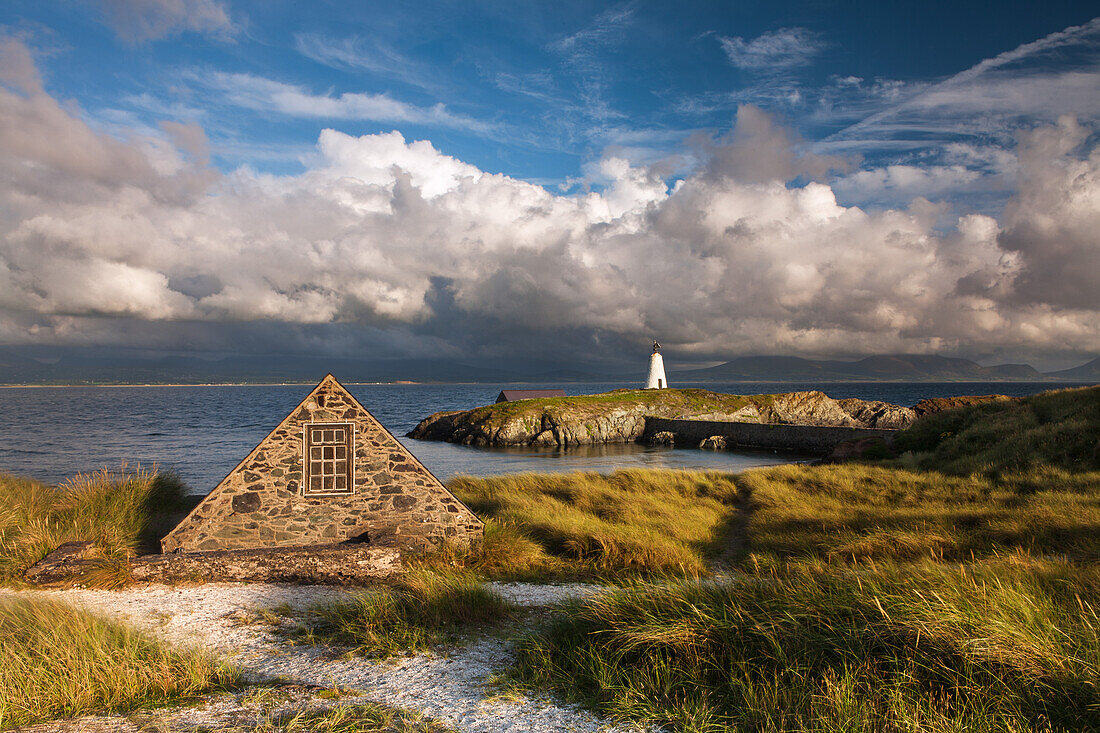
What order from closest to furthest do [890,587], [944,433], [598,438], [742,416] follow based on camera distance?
[890,587] → [944,433] → [598,438] → [742,416]

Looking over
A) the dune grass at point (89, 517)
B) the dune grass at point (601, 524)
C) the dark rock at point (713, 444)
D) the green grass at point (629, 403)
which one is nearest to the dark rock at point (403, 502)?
the dune grass at point (601, 524)

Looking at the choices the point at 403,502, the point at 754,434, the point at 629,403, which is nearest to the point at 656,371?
the point at 629,403

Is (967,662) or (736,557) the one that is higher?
(967,662)

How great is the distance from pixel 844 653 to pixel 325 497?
1095cm

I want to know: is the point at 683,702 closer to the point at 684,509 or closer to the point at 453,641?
the point at 453,641

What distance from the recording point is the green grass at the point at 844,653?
497 centimetres

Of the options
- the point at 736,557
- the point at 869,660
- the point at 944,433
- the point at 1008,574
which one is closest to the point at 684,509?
the point at 736,557

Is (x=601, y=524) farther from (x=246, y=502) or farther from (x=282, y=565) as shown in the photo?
(x=246, y=502)

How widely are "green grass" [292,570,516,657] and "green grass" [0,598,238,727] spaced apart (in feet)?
5.14

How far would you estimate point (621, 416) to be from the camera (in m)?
63.6

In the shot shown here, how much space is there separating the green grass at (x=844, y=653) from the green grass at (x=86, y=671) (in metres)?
3.68

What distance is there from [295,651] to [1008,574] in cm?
898

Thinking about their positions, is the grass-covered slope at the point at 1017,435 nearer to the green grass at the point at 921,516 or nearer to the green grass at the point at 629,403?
the green grass at the point at 921,516

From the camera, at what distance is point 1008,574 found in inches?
278
